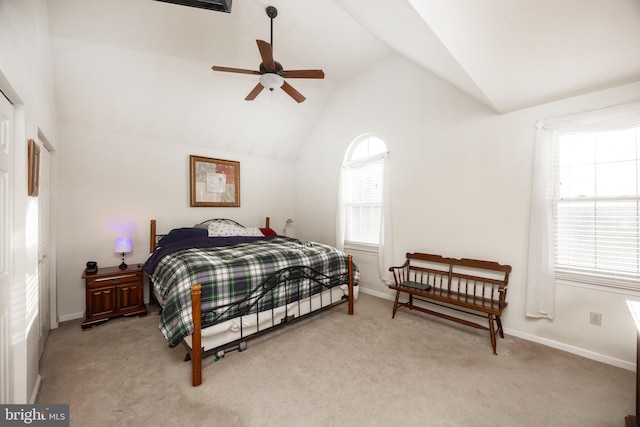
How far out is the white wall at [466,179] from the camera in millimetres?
2377

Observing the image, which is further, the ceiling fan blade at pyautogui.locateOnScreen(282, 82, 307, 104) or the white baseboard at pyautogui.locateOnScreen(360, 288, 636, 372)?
the ceiling fan blade at pyautogui.locateOnScreen(282, 82, 307, 104)

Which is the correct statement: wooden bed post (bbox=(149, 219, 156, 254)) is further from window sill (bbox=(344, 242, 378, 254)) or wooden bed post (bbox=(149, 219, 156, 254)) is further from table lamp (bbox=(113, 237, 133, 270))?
window sill (bbox=(344, 242, 378, 254))

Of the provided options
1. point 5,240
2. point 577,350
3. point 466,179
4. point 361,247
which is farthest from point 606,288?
point 5,240

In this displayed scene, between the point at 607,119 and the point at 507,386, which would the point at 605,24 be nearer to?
the point at 607,119

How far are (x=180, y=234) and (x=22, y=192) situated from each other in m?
2.16

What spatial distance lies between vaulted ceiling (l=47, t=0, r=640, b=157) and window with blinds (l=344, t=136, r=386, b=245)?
1.32 meters

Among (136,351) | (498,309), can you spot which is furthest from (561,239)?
(136,351)

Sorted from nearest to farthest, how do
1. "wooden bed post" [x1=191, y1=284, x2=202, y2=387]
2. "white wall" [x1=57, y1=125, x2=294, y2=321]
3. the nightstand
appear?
"wooden bed post" [x1=191, y1=284, x2=202, y2=387] → the nightstand → "white wall" [x1=57, y1=125, x2=294, y2=321]

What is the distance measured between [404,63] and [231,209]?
3.72 metres

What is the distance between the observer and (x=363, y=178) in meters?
4.40

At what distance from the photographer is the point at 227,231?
4.13m

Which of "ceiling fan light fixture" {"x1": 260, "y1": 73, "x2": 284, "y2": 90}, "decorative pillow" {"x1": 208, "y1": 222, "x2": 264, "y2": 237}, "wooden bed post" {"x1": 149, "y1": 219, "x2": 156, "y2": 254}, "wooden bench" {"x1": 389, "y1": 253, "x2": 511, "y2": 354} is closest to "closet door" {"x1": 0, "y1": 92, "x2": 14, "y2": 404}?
"ceiling fan light fixture" {"x1": 260, "y1": 73, "x2": 284, "y2": 90}

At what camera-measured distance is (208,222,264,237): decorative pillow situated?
13.3 feet

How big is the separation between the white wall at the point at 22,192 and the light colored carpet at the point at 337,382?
0.42 metres
